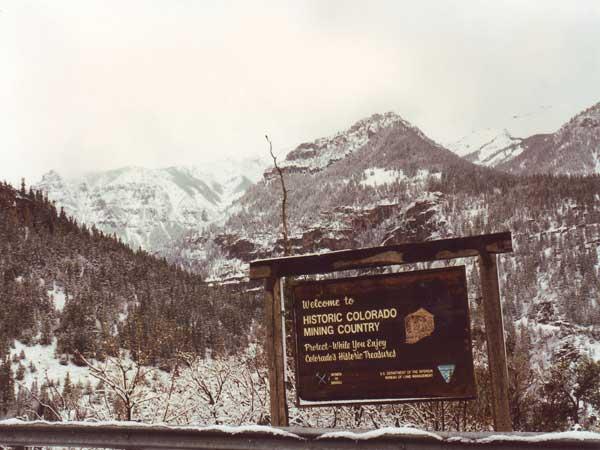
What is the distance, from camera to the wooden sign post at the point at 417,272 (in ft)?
19.2

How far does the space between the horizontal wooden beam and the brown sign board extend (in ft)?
0.54

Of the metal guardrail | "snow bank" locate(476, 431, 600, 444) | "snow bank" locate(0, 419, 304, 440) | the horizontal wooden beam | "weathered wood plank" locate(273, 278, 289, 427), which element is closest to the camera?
"snow bank" locate(476, 431, 600, 444)

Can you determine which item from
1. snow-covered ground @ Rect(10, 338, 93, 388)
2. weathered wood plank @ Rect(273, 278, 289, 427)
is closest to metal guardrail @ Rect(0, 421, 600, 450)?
weathered wood plank @ Rect(273, 278, 289, 427)

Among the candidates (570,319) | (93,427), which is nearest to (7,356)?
(93,427)

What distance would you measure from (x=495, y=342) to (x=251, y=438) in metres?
2.26

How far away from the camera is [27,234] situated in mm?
144500

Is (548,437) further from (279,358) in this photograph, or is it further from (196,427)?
(279,358)

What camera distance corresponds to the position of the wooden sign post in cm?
585

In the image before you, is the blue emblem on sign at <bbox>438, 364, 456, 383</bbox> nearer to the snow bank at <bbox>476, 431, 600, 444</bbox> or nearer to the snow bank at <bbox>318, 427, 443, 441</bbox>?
the snow bank at <bbox>318, 427, 443, 441</bbox>

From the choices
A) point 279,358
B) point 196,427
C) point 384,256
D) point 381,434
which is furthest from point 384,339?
point 196,427

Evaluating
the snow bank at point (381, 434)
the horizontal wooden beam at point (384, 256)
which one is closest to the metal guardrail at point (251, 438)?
the snow bank at point (381, 434)

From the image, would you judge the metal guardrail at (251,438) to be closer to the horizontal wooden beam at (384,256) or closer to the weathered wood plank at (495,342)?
the weathered wood plank at (495,342)

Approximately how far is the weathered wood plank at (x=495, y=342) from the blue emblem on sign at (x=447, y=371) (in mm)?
332

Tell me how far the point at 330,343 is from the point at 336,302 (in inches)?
15.1
